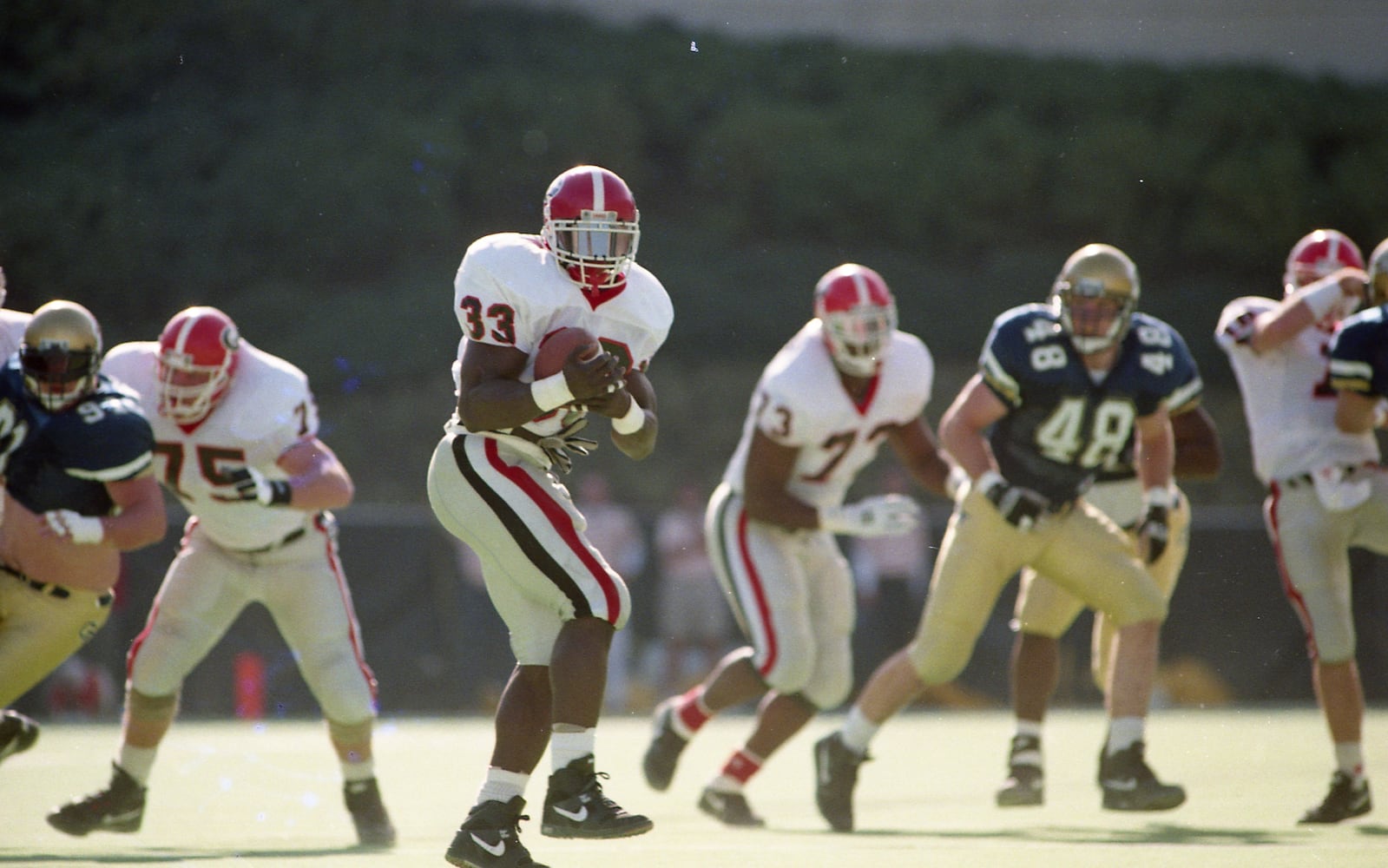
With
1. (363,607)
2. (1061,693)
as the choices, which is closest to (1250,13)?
(1061,693)

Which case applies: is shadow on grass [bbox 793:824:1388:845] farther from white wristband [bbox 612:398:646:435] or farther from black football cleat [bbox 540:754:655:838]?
white wristband [bbox 612:398:646:435]

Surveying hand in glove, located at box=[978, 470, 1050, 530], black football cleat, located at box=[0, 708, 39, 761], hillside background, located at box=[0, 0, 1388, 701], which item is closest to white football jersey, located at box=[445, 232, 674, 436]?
hand in glove, located at box=[978, 470, 1050, 530]

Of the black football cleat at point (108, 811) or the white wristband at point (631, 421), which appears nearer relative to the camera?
the white wristband at point (631, 421)

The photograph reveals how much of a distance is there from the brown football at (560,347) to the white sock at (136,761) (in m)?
2.13

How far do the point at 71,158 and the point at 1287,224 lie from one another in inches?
389

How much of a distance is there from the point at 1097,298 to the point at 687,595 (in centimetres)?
576

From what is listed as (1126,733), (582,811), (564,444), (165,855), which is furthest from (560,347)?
(1126,733)

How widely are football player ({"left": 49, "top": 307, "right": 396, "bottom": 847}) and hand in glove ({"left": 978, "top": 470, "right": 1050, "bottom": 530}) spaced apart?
1.86 metres

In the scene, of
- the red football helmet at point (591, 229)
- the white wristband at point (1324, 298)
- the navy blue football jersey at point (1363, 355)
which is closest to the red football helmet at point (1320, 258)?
the white wristband at point (1324, 298)

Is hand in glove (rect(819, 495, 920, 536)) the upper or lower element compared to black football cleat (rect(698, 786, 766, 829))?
upper

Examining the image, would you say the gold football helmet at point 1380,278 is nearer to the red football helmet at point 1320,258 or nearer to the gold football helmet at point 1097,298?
the red football helmet at point 1320,258

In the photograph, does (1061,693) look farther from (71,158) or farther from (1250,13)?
(71,158)

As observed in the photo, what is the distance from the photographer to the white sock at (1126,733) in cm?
477

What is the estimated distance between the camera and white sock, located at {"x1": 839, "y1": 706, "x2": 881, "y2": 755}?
17.1ft
